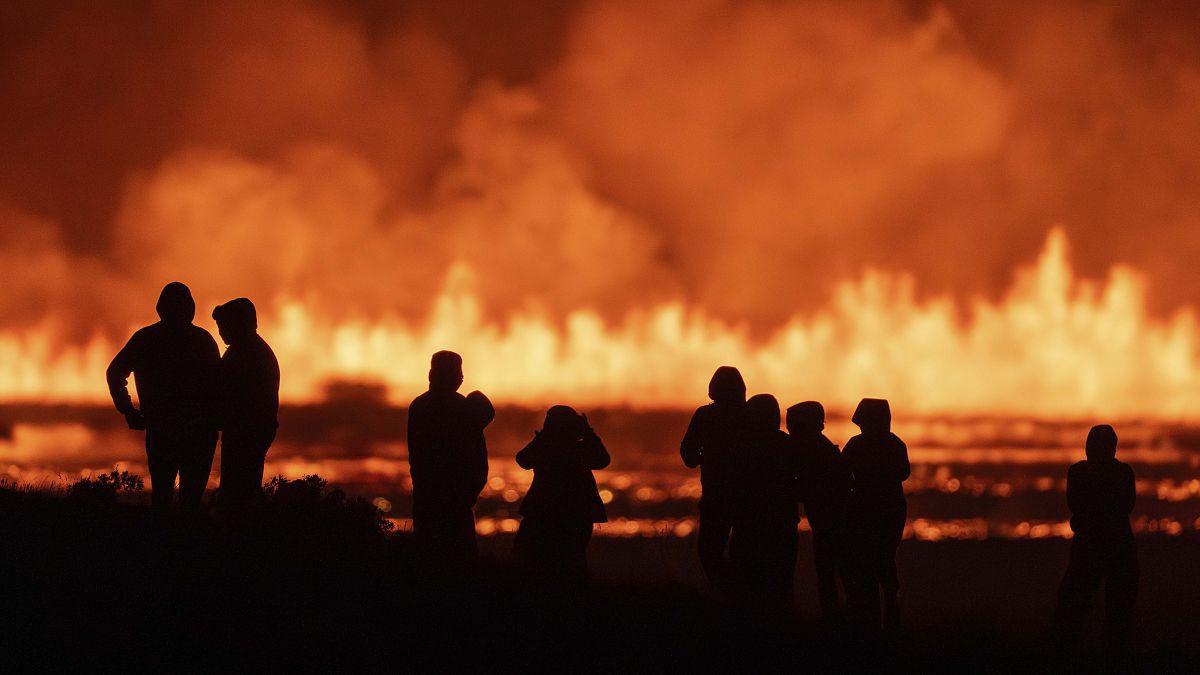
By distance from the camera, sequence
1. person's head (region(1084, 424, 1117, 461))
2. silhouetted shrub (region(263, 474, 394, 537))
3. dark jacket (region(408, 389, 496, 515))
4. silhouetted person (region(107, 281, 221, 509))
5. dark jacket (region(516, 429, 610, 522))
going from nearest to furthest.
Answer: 1. person's head (region(1084, 424, 1117, 461))
2. silhouetted shrub (region(263, 474, 394, 537))
3. dark jacket (region(408, 389, 496, 515))
4. dark jacket (region(516, 429, 610, 522))
5. silhouetted person (region(107, 281, 221, 509))

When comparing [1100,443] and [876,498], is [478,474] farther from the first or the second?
[1100,443]

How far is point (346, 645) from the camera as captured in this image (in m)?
14.8

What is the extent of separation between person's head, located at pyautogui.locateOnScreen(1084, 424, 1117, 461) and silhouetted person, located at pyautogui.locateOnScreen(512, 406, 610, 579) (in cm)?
562

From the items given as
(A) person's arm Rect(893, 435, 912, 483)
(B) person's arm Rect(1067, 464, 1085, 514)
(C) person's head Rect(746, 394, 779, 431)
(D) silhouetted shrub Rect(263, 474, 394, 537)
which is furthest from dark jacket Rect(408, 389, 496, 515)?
(B) person's arm Rect(1067, 464, 1085, 514)

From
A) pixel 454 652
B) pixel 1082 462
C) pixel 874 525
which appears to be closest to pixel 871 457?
pixel 874 525

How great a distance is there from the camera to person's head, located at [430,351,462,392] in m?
18.6

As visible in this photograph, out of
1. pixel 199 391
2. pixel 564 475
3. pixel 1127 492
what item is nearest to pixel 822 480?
pixel 564 475

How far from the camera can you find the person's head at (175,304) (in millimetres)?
19062

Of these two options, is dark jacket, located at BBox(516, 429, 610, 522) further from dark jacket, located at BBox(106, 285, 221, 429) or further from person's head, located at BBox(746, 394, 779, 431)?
dark jacket, located at BBox(106, 285, 221, 429)

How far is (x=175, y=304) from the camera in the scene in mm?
19094

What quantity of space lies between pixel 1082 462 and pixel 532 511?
6544mm

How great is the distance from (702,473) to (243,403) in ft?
18.6

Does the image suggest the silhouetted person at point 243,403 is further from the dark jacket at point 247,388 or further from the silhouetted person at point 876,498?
the silhouetted person at point 876,498

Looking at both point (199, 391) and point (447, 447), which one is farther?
point (199, 391)
